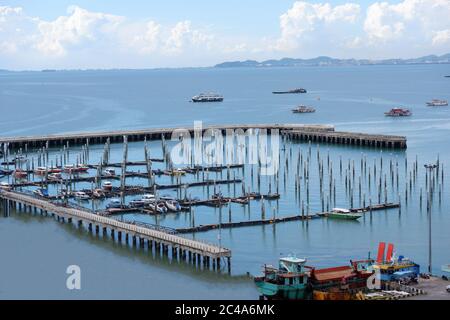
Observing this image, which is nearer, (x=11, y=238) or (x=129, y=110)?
(x=11, y=238)

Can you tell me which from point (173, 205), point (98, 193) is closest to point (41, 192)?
point (98, 193)

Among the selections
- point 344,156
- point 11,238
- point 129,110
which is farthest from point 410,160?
point 129,110

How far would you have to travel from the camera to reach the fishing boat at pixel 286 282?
39062 mm

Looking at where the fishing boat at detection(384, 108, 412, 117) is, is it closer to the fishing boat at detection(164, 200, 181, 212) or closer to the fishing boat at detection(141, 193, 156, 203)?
the fishing boat at detection(141, 193, 156, 203)

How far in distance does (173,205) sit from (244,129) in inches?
2117

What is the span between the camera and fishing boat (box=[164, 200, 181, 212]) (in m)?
63.2

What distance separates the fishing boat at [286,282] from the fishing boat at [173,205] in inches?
923

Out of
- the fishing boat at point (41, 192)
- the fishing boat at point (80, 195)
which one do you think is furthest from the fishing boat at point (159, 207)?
the fishing boat at point (41, 192)

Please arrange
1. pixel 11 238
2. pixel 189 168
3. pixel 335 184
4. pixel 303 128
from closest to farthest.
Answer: pixel 11 238 → pixel 335 184 → pixel 189 168 → pixel 303 128

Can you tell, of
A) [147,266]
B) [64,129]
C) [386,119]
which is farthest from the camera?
[386,119]
